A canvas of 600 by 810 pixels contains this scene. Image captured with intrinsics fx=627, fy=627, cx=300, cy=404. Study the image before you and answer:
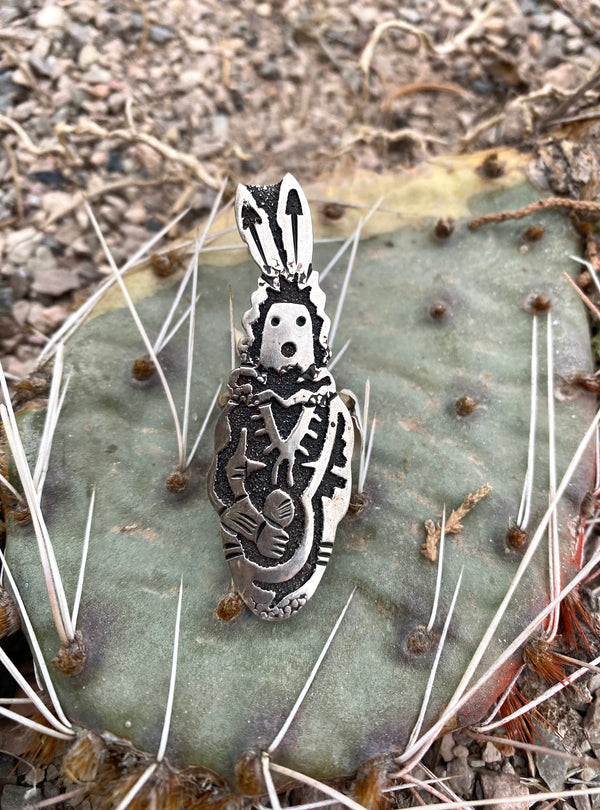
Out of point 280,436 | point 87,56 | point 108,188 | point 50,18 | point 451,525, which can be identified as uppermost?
point 50,18

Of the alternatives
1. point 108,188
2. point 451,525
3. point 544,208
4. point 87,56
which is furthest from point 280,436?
point 87,56

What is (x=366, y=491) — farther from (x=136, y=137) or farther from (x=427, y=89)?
(x=427, y=89)

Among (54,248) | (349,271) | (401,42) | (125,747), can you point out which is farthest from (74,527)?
(401,42)

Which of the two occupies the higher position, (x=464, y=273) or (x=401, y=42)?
(x=401, y=42)

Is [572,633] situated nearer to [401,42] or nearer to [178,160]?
[178,160]

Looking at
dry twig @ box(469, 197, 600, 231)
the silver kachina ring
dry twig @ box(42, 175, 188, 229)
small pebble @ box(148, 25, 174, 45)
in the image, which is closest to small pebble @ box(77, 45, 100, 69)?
small pebble @ box(148, 25, 174, 45)

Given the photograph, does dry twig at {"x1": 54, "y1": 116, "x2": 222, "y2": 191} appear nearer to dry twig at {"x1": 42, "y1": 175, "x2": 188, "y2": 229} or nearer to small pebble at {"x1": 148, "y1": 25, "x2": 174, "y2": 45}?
dry twig at {"x1": 42, "y1": 175, "x2": 188, "y2": 229}
